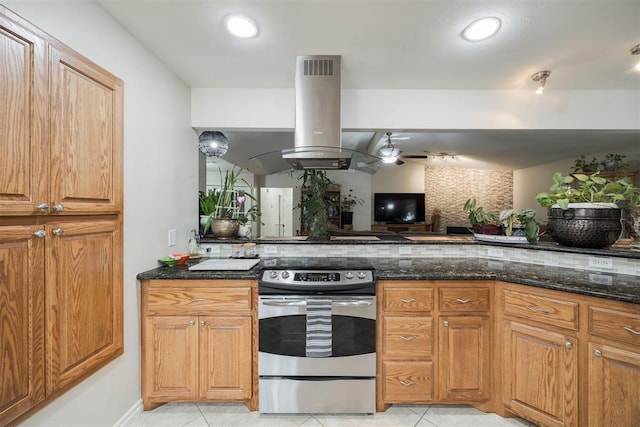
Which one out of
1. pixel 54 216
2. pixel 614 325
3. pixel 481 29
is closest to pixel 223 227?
pixel 54 216

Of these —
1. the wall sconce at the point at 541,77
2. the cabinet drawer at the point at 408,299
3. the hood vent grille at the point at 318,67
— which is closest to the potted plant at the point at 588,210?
the wall sconce at the point at 541,77

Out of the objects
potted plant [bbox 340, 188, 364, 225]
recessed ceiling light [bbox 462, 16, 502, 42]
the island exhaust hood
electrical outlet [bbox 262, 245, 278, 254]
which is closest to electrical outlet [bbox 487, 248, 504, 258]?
the island exhaust hood

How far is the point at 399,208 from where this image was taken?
24.9 feet

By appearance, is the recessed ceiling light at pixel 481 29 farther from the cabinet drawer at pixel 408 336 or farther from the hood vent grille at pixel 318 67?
the cabinet drawer at pixel 408 336

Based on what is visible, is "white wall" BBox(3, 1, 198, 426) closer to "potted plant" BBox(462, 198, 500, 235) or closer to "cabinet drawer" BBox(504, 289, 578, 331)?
"cabinet drawer" BBox(504, 289, 578, 331)

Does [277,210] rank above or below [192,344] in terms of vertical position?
above

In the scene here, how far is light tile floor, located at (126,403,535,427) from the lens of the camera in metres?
1.53

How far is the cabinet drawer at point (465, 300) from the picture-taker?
5.20 feet

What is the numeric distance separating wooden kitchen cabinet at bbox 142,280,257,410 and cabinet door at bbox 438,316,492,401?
3.86 ft

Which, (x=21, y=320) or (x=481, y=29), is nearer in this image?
(x=21, y=320)

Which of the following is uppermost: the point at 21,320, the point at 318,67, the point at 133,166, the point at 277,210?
the point at 318,67

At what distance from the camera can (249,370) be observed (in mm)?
1576

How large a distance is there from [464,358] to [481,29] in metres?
1.89

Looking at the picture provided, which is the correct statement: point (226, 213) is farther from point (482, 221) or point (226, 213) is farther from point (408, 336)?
point (482, 221)
